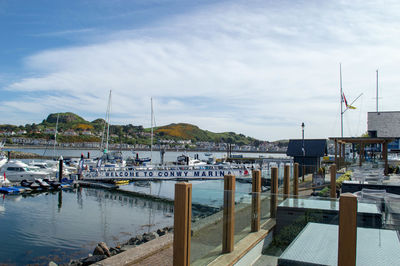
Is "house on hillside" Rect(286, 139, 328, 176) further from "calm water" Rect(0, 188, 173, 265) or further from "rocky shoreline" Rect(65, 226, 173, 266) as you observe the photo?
"rocky shoreline" Rect(65, 226, 173, 266)

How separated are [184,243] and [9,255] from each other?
12068mm

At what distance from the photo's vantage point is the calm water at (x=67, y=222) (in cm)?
1427

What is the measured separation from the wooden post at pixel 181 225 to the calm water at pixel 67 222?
10193mm

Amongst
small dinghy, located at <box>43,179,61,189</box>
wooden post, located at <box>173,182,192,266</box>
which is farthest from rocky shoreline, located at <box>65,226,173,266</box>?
small dinghy, located at <box>43,179,61,189</box>

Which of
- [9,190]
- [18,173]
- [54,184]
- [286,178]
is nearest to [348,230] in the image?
[286,178]

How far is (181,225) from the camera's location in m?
4.78

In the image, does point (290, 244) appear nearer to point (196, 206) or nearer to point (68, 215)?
point (196, 206)

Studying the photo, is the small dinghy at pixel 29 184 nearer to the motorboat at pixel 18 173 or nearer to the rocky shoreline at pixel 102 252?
the motorboat at pixel 18 173

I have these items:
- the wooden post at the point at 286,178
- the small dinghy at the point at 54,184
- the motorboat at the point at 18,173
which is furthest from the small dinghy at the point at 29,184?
the wooden post at the point at 286,178

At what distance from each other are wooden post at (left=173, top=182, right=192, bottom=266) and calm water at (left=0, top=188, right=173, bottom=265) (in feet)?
33.4

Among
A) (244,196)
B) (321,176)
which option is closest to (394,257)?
(244,196)

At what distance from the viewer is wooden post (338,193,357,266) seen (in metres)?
4.18

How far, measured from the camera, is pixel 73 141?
7697 inches

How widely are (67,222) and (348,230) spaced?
18385 mm
